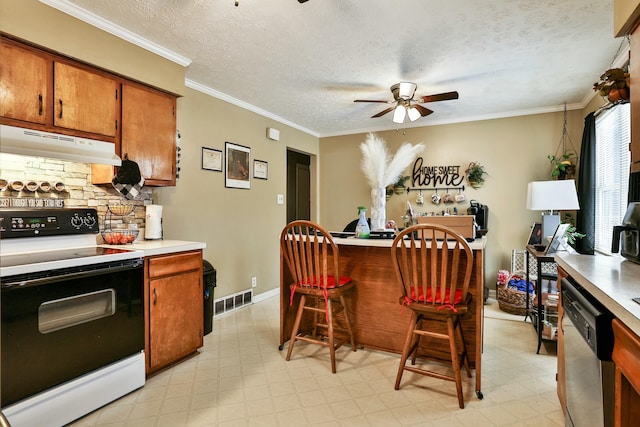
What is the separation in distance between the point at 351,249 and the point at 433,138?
9.28ft

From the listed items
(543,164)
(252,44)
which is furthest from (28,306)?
(543,164)

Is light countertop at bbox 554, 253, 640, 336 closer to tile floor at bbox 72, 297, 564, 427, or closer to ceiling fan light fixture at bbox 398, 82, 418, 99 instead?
tile floor at bbox 72, 297, 564, 427

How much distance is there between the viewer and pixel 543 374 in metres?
2.31

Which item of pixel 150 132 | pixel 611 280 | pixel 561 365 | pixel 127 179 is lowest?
pixel 561 365

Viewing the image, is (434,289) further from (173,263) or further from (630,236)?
(173,263)

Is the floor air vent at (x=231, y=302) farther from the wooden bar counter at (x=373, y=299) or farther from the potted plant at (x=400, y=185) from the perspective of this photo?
the potted plant at (x=400, y=185)

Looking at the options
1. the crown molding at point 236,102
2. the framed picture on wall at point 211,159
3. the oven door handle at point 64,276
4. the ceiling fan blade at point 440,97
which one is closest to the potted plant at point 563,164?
the ceiling fan blade at point 440,97

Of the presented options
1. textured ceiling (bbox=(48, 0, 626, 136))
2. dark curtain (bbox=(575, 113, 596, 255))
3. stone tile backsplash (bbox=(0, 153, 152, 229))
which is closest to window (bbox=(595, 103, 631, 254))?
dark curtain (bbox=(575, 113, 596, 255))

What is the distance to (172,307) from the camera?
2.36m

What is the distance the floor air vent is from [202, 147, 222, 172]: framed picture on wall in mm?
1408

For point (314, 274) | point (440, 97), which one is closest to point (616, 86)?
point (440, 97)

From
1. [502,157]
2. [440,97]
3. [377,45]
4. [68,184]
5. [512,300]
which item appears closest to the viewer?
[68,184]

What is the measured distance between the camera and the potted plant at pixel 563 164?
390 cm

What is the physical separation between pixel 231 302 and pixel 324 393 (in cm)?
196
